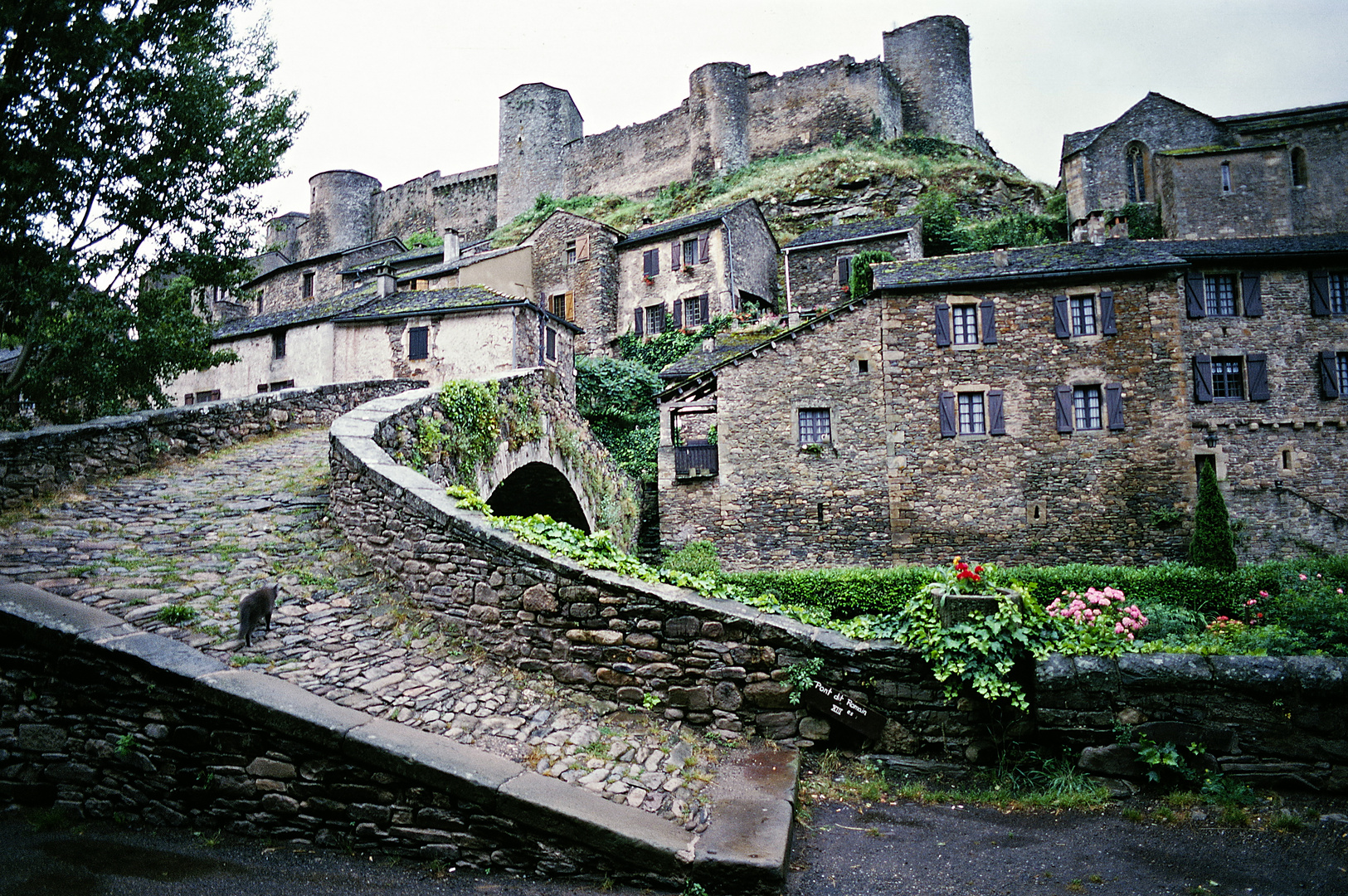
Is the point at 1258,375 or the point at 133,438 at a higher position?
the point at 1258,375

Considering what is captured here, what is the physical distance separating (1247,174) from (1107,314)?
15719mm

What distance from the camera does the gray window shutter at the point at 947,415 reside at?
20484 mm

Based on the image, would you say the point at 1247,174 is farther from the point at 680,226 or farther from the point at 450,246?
the point at 450,246

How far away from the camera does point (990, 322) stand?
20.6 meters

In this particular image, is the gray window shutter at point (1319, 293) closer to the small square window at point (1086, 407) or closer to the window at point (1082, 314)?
the window at point (1082, 314)

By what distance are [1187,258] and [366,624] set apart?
2544 centimetres

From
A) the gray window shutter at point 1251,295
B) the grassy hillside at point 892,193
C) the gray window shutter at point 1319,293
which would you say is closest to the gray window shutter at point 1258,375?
the gray window shutter at point 1251,295

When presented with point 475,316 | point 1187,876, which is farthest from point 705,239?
point 1187,876

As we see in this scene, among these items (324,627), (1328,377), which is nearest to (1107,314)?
(1328,377)

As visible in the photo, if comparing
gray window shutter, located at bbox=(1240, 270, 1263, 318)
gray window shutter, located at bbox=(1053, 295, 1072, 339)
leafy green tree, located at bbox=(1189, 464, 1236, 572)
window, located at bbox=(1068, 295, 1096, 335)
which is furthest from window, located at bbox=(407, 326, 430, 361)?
gray window shutter, located at bbox=(1240, 270, 1263, 318)

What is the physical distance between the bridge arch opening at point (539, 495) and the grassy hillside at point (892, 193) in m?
24.3

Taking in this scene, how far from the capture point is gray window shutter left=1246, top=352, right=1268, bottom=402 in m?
22.5

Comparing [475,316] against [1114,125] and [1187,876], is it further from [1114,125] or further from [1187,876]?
[1114,125]

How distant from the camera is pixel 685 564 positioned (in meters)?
20.6
